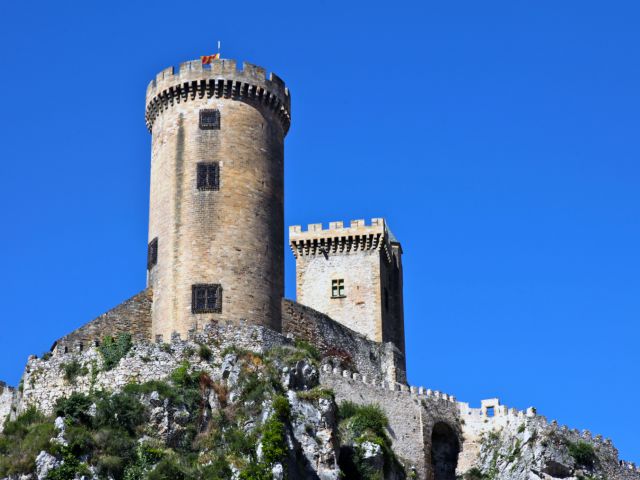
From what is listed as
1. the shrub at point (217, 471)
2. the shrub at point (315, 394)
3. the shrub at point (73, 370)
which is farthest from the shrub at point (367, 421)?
the shrub at point (73, 370)

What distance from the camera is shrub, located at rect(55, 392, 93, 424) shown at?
60125 mm

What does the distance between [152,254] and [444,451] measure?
16436 millimetres

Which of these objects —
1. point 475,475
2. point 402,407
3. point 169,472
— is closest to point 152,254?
point 402,407

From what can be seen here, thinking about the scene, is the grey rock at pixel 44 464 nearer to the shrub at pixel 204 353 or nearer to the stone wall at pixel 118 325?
the stone wall at pixel 118 325

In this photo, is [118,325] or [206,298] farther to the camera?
[118,325]

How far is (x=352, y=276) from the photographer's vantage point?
8156 cm

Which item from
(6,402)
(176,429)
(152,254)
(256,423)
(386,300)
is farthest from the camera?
(386,300)

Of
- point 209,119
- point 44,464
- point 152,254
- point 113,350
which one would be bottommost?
point 44,464

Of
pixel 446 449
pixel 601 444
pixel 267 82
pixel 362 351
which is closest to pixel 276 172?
pixel 267 82

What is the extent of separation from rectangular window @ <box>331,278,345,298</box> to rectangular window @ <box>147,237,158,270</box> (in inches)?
571

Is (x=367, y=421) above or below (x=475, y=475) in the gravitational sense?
above

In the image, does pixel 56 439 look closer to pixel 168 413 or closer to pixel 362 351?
pixel 168 413

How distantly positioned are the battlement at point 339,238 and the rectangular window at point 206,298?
1710cm

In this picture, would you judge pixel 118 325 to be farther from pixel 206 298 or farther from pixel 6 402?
pixel 6 402
